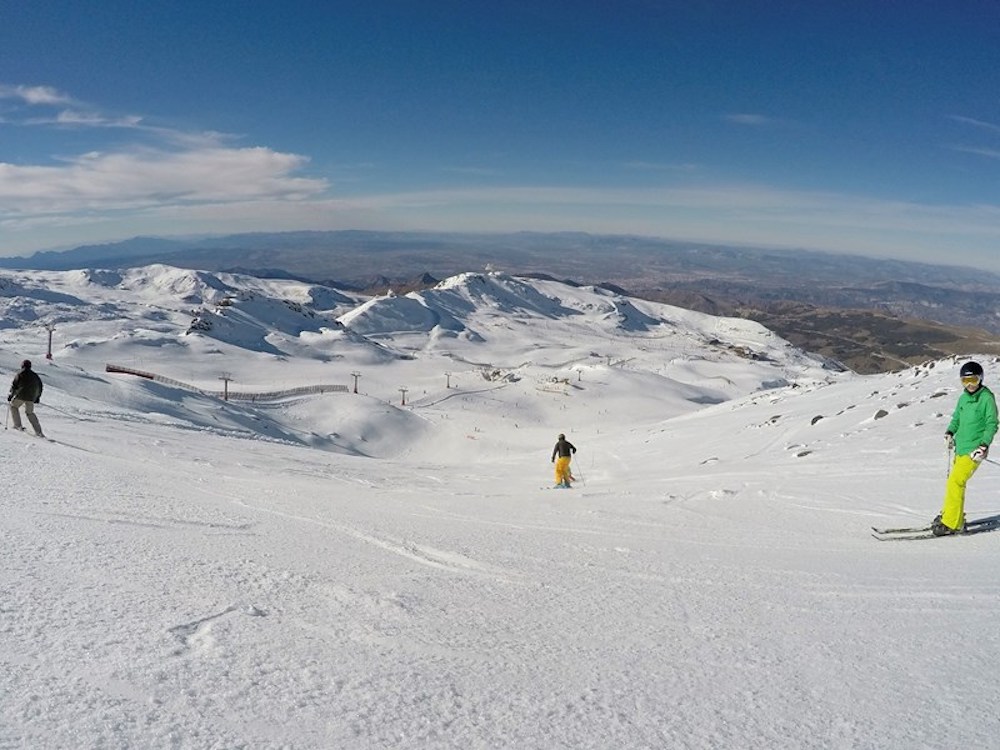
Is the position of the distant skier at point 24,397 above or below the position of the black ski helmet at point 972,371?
below

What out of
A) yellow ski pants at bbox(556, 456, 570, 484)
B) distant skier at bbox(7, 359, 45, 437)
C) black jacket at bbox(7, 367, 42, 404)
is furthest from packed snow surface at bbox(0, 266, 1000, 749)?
yellow ski pants at bbox(556, 456, 570, 484)

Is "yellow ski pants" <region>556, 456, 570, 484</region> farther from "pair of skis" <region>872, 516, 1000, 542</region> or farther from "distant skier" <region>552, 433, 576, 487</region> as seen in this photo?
"pair of skis" <region>872, 516, 1000, 542</region>

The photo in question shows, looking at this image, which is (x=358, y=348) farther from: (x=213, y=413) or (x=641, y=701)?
(x=641, y=701)

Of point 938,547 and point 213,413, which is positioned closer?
point 938,547

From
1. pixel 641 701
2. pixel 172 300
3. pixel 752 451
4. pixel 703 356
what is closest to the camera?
pixel 641 701

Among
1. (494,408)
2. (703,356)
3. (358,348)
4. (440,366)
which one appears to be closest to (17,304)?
(358,348)

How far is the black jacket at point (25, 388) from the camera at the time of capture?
1329 centimetres

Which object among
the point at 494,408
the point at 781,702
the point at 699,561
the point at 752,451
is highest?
the point at 781,702

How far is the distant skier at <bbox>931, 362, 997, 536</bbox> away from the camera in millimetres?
7785

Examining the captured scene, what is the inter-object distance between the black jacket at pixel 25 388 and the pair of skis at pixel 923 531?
50.8 ft

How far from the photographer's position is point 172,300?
193625 mm

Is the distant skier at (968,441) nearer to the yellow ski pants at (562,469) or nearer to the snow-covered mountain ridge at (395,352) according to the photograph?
the yellow ski pants at (562,469)

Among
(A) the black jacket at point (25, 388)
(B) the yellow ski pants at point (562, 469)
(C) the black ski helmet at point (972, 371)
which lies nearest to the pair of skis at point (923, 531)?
(C) the black ski helmet at point (972, 371)

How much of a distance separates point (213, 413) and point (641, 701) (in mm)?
33266
